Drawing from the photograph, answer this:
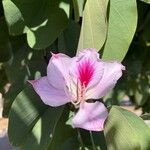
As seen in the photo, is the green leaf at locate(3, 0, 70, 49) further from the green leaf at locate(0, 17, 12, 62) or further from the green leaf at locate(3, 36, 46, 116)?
the green leaf at locate(0, 17, 12, 62)

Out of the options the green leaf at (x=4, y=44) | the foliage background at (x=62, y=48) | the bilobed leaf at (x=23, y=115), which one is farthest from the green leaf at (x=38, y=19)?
the green leaf at (x=4, y=44)

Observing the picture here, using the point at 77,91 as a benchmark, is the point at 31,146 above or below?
below

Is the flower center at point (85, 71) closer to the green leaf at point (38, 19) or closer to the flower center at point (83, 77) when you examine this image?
the flower center at point (83, 77)

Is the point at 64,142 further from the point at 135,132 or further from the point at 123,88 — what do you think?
the point at 123,88

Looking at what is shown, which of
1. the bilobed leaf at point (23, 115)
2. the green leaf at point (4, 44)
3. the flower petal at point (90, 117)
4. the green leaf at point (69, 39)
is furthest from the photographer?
the green leaf at point (4, 44)

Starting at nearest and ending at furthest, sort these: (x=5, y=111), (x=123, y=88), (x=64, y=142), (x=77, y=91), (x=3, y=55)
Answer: (x=77, y=91), (x=64, y=142), (x=5, y=111), (x=3, y=55), (x=123, y=88)

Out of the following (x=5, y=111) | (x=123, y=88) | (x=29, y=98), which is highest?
(x=29, y=98)

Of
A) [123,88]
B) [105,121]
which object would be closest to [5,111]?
[105,121]

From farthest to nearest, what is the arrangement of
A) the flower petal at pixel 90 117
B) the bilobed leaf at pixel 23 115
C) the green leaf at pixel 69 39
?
1. the green leaf at pixel 69 39
2. the bilobed leaf at pixel 23 115
3. the flower petal at pixel 90 117
